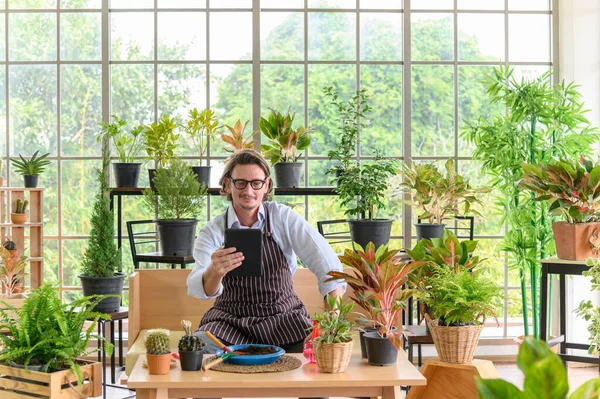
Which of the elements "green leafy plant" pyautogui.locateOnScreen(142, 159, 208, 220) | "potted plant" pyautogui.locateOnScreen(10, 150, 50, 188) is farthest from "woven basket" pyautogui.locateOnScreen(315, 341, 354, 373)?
"potted plant" pyautogui.locateOnScreen(10, 150, 50, 188)

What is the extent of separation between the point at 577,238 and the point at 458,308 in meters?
1.63

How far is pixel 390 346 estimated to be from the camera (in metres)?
2.61

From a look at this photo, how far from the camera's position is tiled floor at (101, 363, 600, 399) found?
480 centimetres

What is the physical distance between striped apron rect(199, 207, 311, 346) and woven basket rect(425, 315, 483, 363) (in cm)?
66

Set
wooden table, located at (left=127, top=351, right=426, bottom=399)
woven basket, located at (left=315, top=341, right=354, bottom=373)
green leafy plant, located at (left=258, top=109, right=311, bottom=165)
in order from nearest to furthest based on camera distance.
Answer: wooden table, located at (left=127, top=351, right=426, bottom=399), woven basket, located at (left=315, top=341, right=354, bottom=373), green leafy plant, located at (left=258, top=109, right=311, bottom=165)

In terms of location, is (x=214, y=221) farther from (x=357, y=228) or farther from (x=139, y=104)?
(x=139, y=104)

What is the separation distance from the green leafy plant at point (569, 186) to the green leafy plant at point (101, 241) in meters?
2.50

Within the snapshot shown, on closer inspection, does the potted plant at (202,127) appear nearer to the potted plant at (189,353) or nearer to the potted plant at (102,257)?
the potted plant at (102,257)

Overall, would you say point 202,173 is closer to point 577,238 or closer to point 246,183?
point 246,183

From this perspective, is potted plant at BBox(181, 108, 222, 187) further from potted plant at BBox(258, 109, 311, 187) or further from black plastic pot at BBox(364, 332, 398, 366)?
black plastic pot at BBox(364, 332, 398, 366)

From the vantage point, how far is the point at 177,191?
15.7 feet

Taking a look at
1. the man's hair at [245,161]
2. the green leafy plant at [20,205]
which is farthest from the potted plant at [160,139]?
the man's hair at [245,161]

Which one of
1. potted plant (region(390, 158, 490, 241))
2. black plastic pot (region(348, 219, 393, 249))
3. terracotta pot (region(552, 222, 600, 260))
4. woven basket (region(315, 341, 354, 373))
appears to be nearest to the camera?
woven basket (region(315, 341, 354, 373))

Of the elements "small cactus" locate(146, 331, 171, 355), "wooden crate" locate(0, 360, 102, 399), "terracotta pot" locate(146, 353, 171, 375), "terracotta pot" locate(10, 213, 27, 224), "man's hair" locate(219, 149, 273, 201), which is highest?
"man's hair" locate(219, 149, 273, 201)
